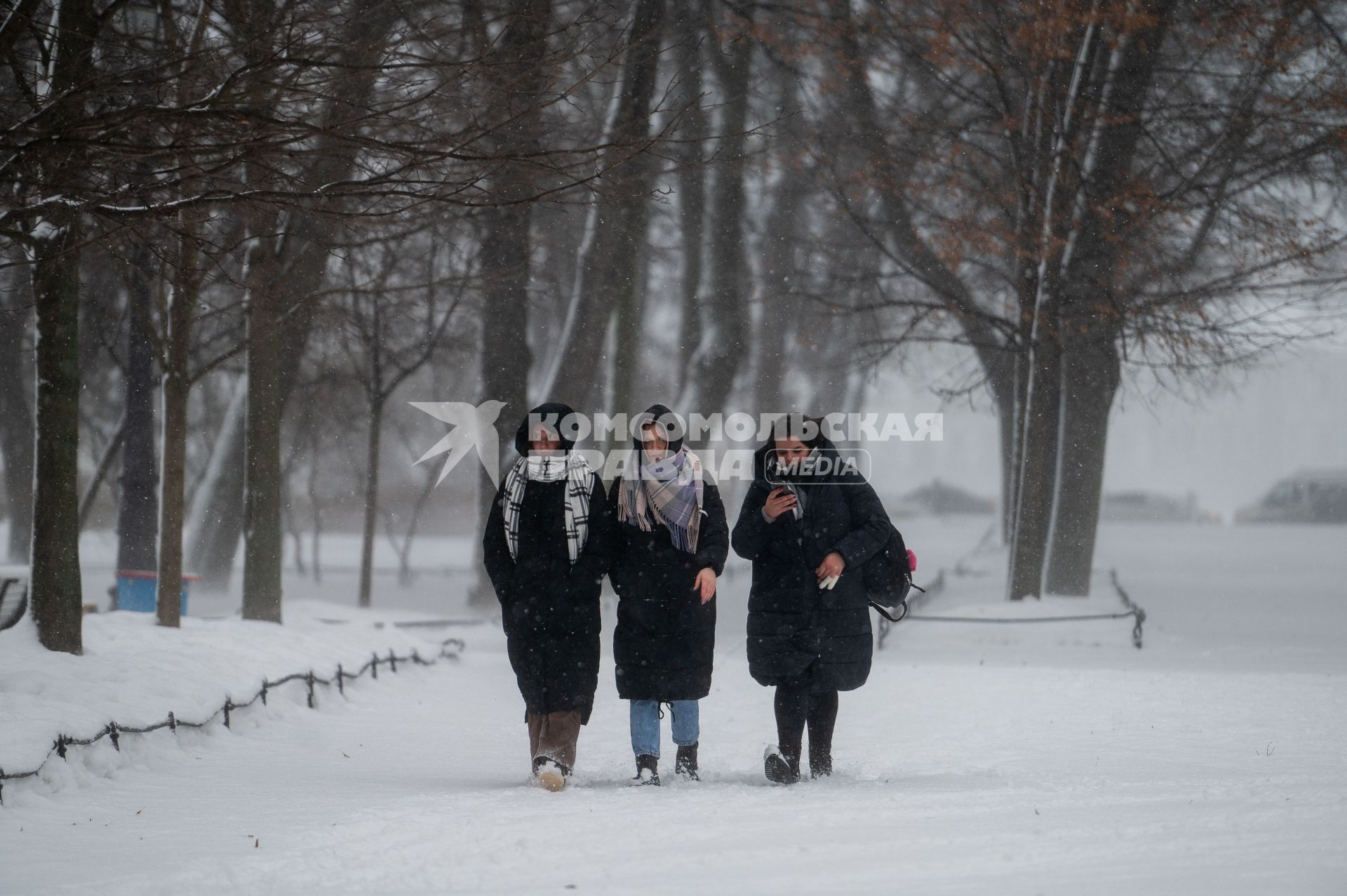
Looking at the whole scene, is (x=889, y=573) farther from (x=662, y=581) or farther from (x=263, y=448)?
(x=263, y=448)

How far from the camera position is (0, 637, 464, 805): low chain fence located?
6.22 m

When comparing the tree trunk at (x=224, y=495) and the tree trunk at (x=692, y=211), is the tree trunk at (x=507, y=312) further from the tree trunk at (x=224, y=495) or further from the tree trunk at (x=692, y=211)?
the tree trunk at (x=224, y=495)

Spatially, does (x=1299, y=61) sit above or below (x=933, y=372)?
above

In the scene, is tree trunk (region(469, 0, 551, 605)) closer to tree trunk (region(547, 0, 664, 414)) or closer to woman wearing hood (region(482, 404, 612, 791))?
tree trunk (region(547, 0, 664, 414))

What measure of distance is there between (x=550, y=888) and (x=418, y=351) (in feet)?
53.9

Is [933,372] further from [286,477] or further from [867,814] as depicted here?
[867,814]

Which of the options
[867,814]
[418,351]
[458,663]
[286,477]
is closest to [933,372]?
[418,351]

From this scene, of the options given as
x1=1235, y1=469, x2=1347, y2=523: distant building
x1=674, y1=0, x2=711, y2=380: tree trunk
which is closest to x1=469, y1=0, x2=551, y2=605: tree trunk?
x1=674, y1=0, x2=711, y2=380: tree trunk

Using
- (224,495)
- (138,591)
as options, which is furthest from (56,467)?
(224,495)

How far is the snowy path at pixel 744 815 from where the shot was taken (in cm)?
436

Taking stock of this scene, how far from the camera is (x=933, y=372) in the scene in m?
23.0

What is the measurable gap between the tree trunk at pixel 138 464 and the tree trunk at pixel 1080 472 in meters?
11.1

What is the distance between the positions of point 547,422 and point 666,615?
1.08 m

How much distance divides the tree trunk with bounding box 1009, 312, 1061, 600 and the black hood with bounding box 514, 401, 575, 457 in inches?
373
